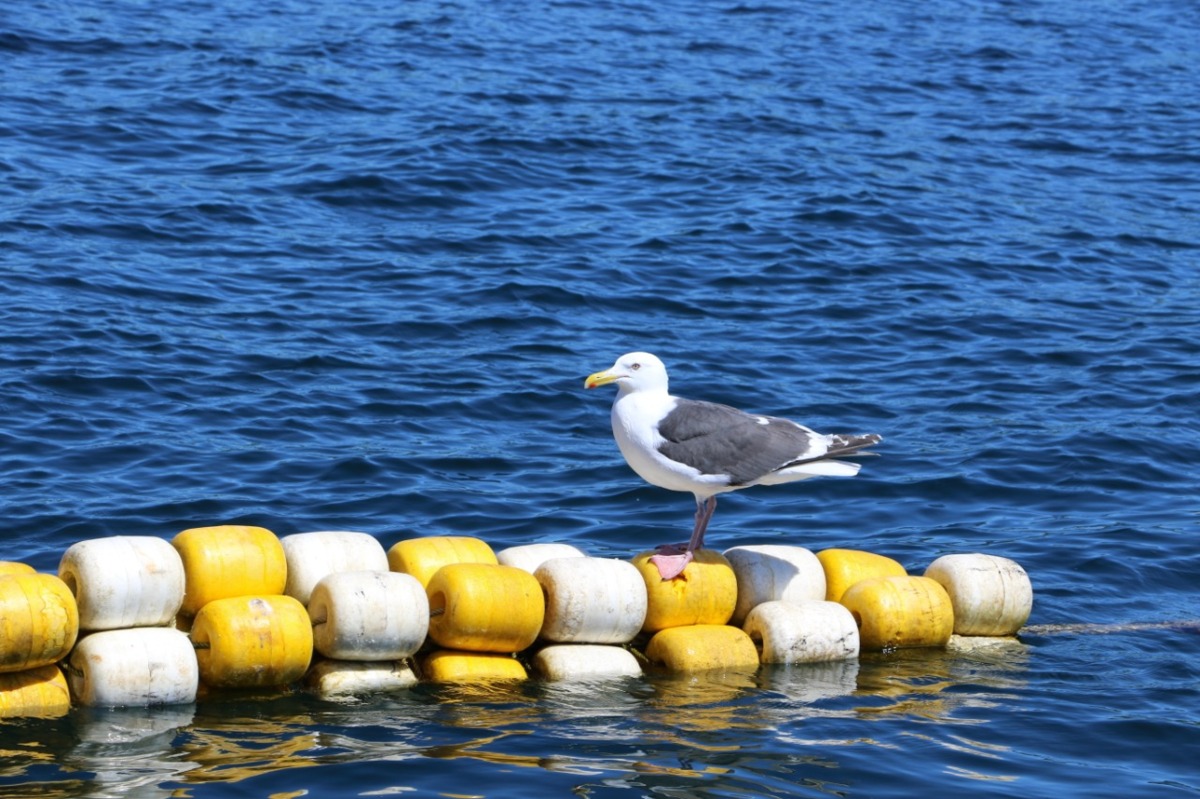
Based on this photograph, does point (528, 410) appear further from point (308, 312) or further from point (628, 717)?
point (628, 717)

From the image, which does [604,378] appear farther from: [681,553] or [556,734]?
[556,734]

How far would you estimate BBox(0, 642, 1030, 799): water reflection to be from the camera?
8477mm

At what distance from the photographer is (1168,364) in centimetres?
1802

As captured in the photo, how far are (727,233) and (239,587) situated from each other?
42.4 ft

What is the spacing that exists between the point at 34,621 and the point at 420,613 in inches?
79.6

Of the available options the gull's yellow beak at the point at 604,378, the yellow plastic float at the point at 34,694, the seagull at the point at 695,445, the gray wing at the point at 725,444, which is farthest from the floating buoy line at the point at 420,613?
the gull's yellow beak at the point at 604,378

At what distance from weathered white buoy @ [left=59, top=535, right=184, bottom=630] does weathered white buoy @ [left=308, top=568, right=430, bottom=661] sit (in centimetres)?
81

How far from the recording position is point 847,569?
1101cm

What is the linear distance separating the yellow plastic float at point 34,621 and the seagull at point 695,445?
3164mm

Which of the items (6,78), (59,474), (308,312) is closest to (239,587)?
(59,474)

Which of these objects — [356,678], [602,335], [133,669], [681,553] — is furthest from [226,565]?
[602,335]

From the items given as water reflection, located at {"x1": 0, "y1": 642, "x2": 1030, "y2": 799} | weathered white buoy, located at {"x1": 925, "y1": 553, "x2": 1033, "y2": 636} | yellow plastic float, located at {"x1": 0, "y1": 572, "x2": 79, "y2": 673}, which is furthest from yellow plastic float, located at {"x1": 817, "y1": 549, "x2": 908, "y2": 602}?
yellow plastic float, located at {"x1": 0, "y1": 572, "x2": 79, "y2": 673}

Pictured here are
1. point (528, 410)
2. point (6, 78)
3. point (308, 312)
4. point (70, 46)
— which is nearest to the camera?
point (528, 410)

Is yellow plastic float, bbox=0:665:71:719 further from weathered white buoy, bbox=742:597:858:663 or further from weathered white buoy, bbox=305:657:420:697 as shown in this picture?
weathered white buoy, bbox=742:597:858:663
